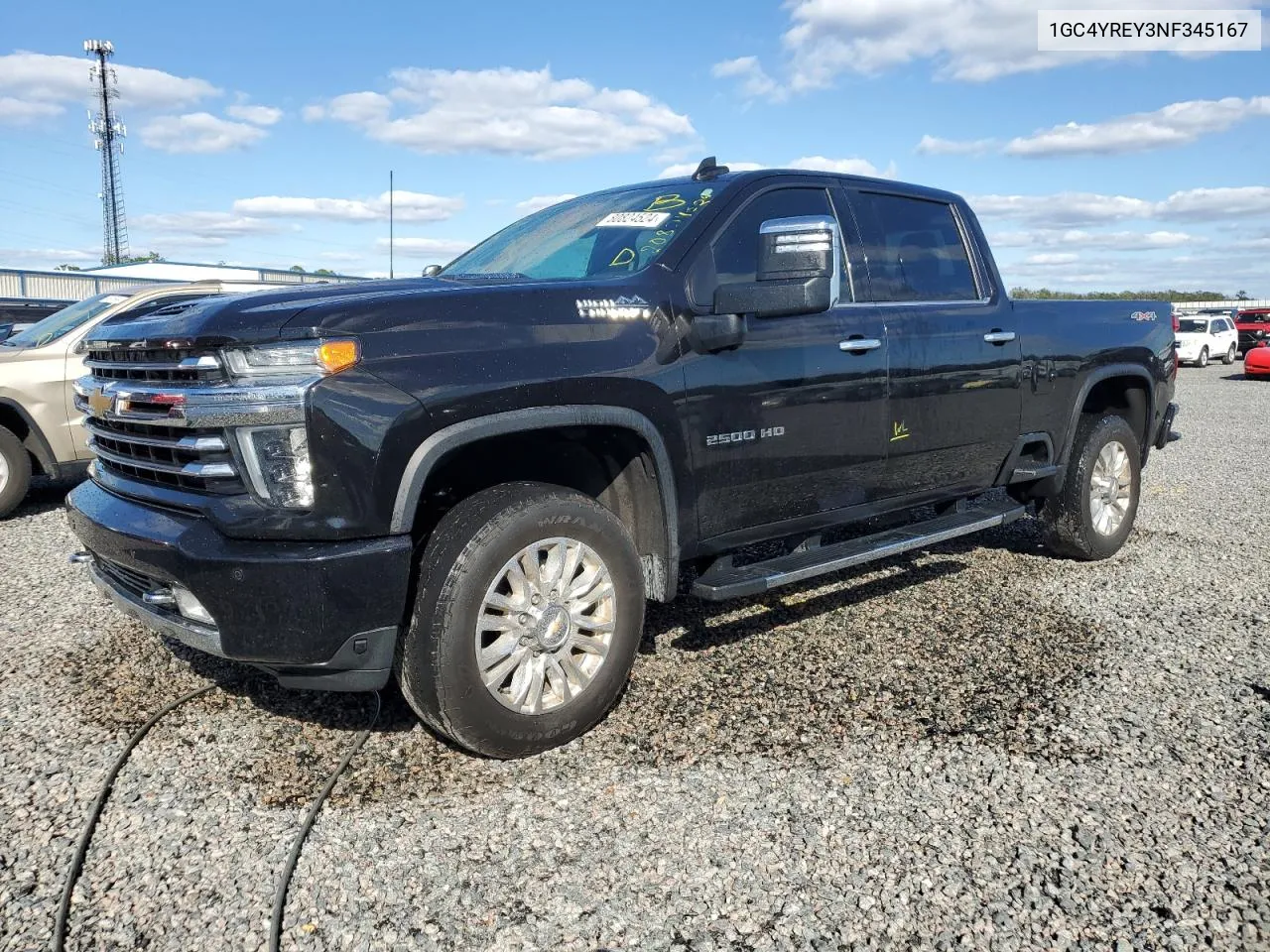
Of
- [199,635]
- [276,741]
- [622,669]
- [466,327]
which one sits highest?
[466,327]

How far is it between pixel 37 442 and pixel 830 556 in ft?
20.4

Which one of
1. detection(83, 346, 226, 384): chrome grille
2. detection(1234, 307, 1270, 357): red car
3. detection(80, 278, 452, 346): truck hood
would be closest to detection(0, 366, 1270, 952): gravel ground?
detection(83, 346, 226, 384): chrome grille

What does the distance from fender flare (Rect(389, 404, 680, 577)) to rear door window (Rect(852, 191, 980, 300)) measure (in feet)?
5.12

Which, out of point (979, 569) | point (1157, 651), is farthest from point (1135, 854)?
point (979, 569)

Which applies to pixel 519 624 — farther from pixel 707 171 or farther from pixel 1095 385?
pixel 1095 385

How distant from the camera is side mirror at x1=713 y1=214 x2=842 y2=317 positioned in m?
3.37

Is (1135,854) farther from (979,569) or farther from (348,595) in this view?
(979,569)

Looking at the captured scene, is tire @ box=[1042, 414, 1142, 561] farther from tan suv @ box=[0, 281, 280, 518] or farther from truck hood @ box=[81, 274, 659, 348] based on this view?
tan suv @ box=[0, 281, 280, 518]

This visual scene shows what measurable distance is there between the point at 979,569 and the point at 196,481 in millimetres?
4513

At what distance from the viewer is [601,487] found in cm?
374

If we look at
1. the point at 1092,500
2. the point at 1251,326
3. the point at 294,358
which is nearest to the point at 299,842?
the point at 294,358

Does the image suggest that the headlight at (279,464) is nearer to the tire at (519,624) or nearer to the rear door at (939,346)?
the tire at (519,624)

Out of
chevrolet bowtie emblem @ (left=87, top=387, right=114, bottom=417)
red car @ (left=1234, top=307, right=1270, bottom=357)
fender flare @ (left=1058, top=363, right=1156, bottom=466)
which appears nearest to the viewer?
chevrolet bowtie emblem @ (left=87, top=387, right=114, bottom=417)

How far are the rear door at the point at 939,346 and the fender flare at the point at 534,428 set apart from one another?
136 cm
